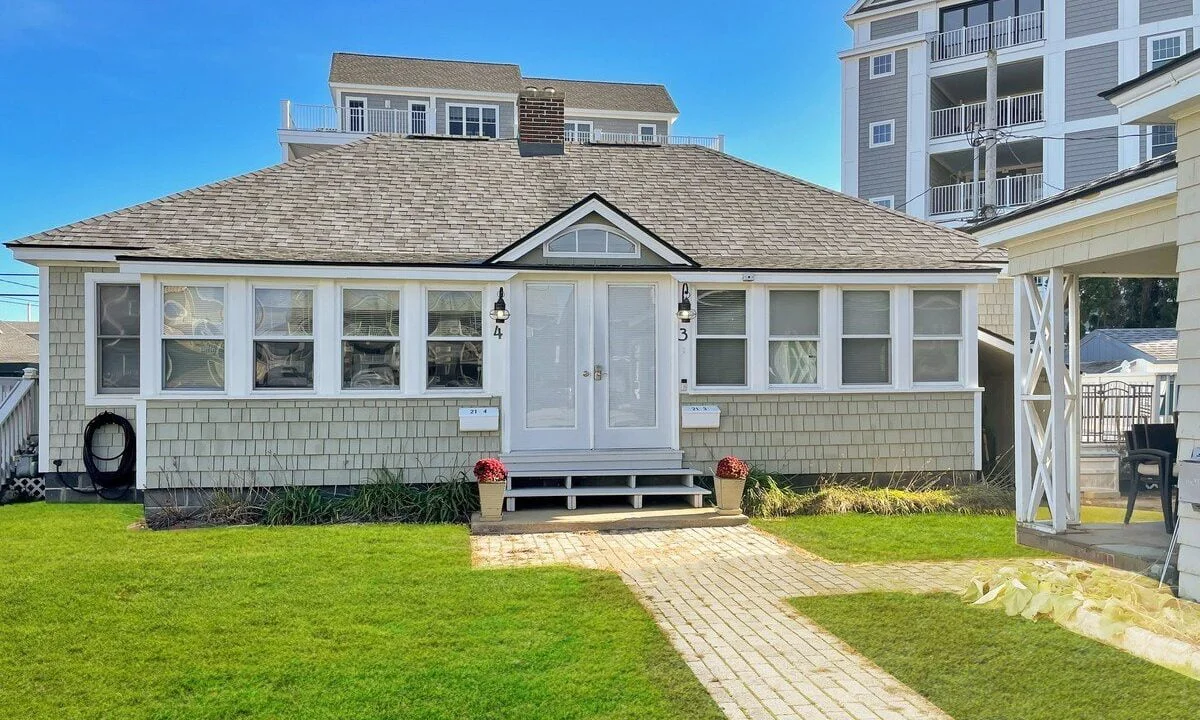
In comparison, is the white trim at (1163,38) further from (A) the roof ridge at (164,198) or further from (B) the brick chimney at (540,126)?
(A) the roof ridge at (164,198)

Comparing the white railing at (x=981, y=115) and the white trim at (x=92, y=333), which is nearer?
the white trim at (x=92, y=333)

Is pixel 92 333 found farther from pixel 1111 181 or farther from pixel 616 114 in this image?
pixel 616 114

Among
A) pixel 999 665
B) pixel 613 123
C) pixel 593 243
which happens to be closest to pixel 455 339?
pixel 593 243

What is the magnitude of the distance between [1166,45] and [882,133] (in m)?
8.58

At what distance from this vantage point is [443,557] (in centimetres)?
820

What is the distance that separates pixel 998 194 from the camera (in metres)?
29.3

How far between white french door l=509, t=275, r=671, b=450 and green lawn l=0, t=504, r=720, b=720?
300cm

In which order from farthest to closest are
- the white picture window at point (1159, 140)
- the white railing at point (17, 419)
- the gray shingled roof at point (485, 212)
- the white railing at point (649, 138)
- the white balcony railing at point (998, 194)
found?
1. the white railing at point (649, 138)
2. the white balcony railing at point (998, 194)
3. the white picture window at point (1159, 140)
4. the white railing at point (17, 419)
5. the gray shingled roof at point (485, 212)

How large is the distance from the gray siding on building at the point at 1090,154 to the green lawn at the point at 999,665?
25.9 m

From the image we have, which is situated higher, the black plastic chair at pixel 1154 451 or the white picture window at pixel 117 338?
the white picture window at pixel 117 338

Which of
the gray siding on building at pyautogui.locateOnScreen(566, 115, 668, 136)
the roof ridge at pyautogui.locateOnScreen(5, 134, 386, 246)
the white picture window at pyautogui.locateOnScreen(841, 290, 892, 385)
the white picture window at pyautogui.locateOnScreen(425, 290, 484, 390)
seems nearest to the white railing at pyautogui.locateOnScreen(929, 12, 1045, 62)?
the gray siding on building at pyautogui.locateOnScreen(566, 115, 668, 136)

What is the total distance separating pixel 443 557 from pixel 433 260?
4.27 meters

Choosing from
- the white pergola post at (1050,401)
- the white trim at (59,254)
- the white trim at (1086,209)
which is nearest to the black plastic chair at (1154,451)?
the white pergola post at (1050,401)

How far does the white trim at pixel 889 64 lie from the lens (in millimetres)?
30766
